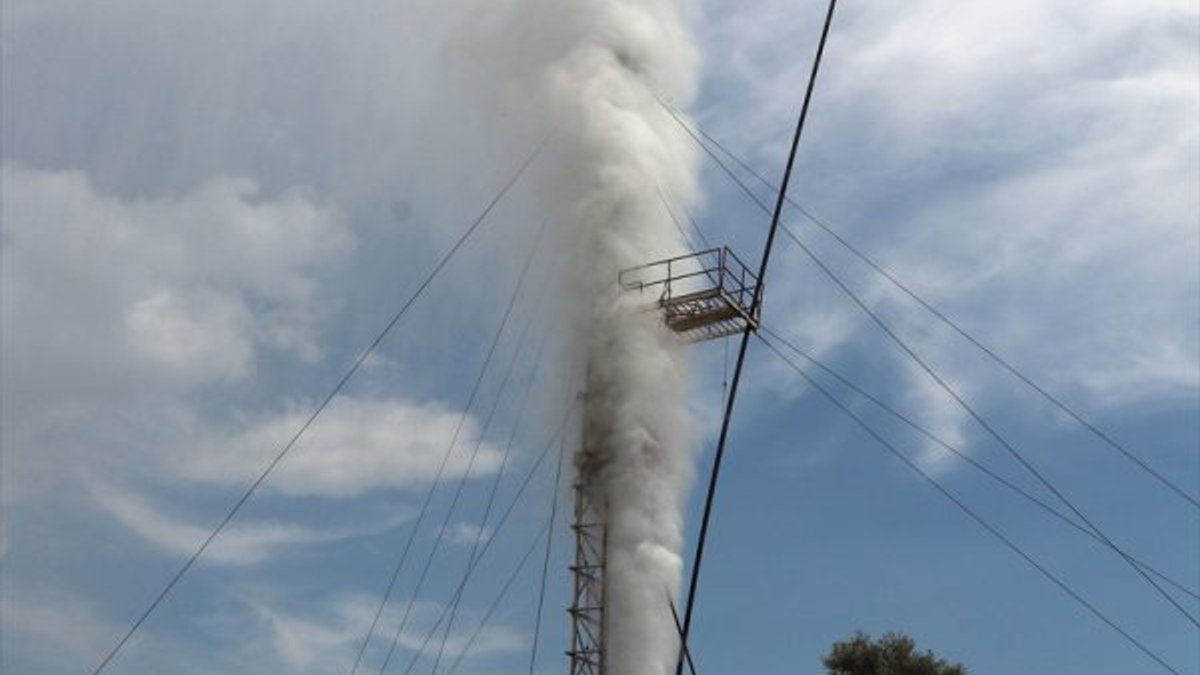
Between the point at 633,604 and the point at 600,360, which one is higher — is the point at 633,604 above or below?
below

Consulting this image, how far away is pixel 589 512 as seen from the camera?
112 feet

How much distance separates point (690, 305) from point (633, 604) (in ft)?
26.4

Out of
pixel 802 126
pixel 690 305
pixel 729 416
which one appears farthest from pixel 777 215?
pixel 690 305

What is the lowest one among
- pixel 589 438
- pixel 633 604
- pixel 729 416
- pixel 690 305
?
pixel 729 416

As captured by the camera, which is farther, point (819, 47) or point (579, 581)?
point (579, 581)

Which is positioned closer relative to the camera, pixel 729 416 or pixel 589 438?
pixel 729 416

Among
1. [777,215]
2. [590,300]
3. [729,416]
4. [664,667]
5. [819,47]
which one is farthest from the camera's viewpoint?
[590,300]

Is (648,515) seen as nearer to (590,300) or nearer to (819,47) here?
(590,300)

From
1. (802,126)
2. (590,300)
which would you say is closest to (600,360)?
(590,300)

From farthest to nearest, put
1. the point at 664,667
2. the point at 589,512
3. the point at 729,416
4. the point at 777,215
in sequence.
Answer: the point at 589,512, the point at 664,667, the point at 777,215, the point at 729,416

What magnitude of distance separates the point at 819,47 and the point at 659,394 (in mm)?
11008

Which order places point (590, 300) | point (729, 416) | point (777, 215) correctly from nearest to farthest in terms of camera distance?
point (729, 416) → point (777, 215) → point (590, 300)

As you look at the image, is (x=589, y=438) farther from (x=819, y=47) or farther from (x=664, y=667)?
(x=819, y=47)

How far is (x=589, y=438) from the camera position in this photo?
114ft
